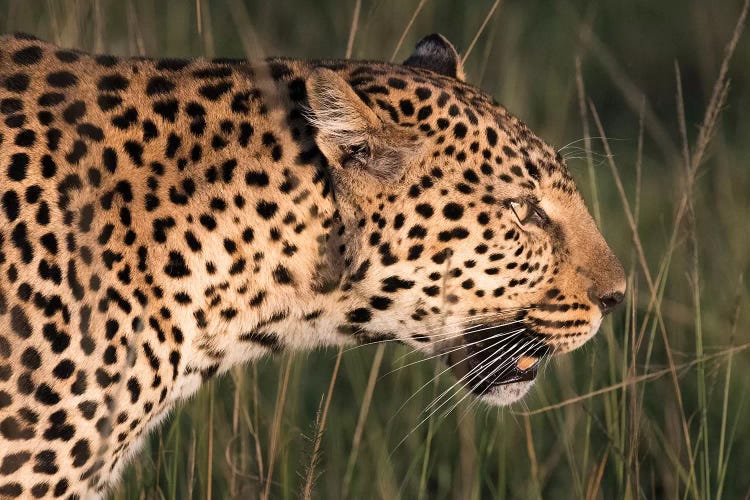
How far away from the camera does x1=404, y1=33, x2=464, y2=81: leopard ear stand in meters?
5.88

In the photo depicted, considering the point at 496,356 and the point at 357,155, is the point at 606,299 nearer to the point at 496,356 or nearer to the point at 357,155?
the point at 496,356

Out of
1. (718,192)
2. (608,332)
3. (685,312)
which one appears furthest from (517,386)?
(718,192)

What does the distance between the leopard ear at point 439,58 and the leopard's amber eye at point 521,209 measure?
88 cm

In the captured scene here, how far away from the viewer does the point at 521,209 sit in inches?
207

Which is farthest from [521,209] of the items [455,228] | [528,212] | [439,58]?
[439,58]

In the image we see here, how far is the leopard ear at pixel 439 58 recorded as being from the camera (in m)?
5.88

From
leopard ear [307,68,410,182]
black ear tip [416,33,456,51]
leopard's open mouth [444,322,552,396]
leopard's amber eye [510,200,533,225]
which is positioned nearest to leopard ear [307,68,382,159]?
leopard ear [307,68,410,182]

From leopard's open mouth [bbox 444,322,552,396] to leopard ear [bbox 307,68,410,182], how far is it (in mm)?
802

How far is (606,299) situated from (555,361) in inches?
39.9

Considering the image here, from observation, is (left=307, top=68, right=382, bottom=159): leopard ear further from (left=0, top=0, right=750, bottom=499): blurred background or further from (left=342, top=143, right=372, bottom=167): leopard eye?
(left=0, top=0, right=750, bottom=499): blurred background

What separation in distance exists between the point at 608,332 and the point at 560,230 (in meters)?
0.68

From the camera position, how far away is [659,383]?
23.1 ft

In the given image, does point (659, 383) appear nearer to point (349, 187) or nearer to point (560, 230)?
point (560, 230)

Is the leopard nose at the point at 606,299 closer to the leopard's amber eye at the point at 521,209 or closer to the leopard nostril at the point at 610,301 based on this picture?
the leopard nostril at the point at 610,301
